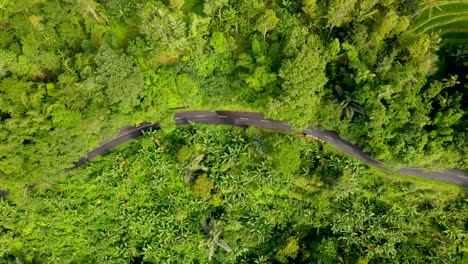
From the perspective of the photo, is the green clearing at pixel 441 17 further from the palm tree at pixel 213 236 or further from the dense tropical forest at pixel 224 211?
the palm tree at pixel 213 236

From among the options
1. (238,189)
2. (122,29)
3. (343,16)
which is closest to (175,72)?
(122,29)

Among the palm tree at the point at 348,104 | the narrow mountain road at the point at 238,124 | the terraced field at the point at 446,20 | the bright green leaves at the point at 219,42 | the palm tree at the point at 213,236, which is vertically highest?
the terraced field at the point at 446,20

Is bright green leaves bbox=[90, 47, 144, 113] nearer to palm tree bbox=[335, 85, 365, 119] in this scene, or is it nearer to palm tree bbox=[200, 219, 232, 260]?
palm tree bbox=[200, 219, 232, 260]


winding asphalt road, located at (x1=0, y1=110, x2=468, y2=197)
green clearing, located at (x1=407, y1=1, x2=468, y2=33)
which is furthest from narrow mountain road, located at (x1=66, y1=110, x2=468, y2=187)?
green clearing, located at (x1=407, y1=1, x2=468, y2=33)

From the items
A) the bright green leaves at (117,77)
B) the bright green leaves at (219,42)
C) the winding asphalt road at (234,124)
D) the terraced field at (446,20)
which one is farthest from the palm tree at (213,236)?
the terraced field at (446,20)

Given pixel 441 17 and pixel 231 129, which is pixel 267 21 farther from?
pixel 441 17
